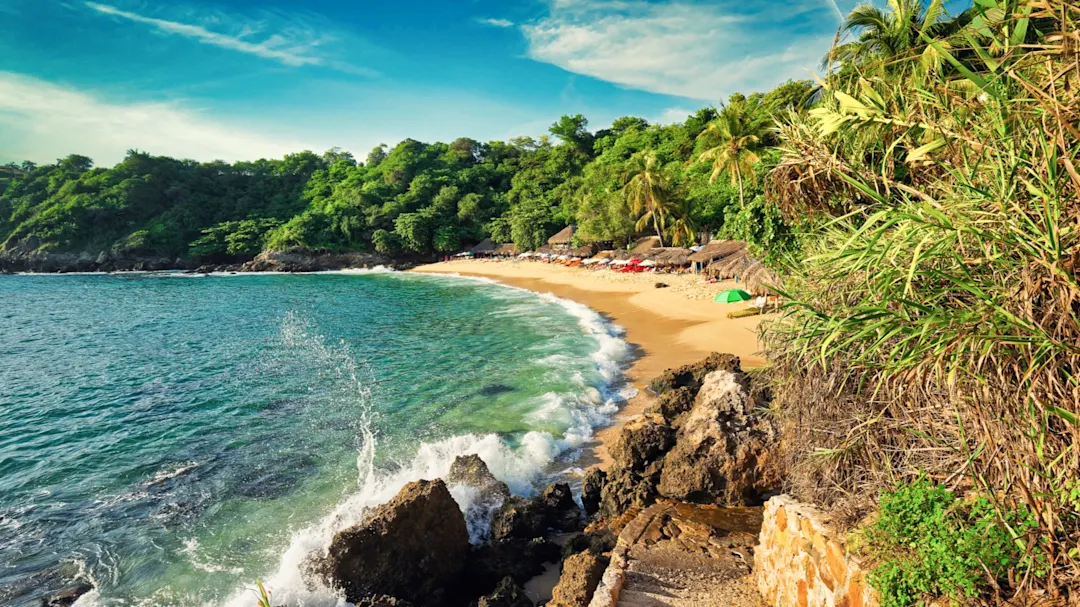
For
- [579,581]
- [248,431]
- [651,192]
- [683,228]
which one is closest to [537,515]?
[579,581]

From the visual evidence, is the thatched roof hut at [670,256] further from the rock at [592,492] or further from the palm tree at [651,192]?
the rock at [592,492]

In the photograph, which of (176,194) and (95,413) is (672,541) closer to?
(95,413)

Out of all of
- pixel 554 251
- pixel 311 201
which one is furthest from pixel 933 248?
pixel 311 201

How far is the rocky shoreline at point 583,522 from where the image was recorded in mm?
6551

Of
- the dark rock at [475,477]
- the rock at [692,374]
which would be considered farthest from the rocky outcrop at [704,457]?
the rock at [692,374]

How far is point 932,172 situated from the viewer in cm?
463

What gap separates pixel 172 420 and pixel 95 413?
10.0ft

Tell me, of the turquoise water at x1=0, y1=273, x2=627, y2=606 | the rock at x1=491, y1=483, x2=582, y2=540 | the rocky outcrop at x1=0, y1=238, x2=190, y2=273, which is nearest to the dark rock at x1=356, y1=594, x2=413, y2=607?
the turquoise water at x1=0, y1=273, x2=627, y2=606

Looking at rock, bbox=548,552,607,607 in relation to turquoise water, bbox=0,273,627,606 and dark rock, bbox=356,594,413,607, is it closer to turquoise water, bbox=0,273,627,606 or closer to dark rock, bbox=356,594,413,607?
dark rock, bbox=356,594,413,607

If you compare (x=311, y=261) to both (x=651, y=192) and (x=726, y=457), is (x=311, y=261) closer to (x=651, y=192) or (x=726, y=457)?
(x=651, y=192)

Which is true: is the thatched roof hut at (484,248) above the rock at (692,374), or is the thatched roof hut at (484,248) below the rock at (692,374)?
above

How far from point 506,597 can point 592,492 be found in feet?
9.23

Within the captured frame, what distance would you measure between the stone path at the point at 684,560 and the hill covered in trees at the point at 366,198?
128ft

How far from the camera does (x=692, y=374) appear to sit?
43.9 feet
